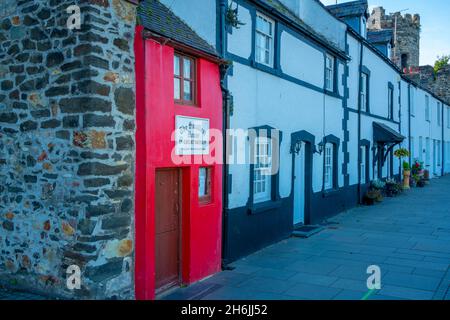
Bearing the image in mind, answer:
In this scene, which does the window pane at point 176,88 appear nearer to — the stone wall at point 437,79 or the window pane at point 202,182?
the window pane at point 202,182

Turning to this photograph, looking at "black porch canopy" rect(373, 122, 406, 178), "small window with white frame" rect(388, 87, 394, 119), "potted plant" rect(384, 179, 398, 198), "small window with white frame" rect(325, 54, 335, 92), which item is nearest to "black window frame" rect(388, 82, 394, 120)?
"small window with white frame" rect(388, 87, 394, 119)

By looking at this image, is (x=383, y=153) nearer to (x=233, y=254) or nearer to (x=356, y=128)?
(x=356, y=128)

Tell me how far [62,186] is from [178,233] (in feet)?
7.20

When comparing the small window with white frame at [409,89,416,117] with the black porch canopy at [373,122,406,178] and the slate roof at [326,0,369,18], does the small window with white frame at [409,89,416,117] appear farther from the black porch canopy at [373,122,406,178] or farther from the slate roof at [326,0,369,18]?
the slate roof at [326,0,369,18]

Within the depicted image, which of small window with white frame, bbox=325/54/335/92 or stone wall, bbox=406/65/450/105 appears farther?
stone wall, bbox=406/65/450/105

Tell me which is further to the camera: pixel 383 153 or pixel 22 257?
pixel 383 153

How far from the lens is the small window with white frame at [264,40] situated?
10.1 metres

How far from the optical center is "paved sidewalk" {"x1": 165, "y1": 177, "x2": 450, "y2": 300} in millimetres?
6922

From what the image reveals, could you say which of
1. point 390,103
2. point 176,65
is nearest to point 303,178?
point 176,65

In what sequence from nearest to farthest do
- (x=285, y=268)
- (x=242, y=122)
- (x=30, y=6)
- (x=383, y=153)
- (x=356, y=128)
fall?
(x=30, y=6)
(x=285, y=268)
(x=242, y=122)
(x=356, y=128)
(x=383, y=153)

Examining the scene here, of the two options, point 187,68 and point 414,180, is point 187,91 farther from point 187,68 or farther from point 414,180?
point 414,180

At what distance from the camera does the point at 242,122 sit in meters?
9.10

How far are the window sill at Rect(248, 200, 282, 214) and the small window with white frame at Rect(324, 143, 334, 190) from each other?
14.4ft
